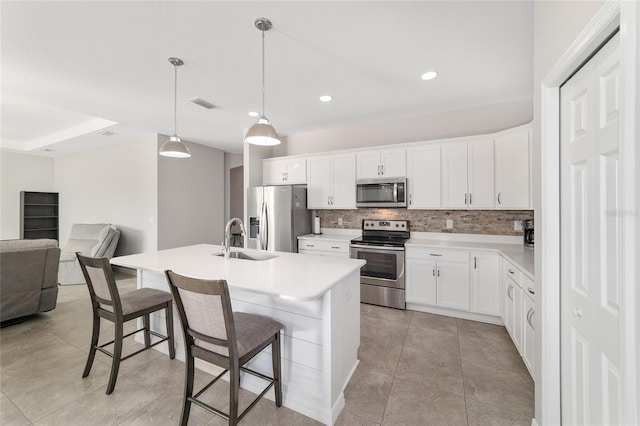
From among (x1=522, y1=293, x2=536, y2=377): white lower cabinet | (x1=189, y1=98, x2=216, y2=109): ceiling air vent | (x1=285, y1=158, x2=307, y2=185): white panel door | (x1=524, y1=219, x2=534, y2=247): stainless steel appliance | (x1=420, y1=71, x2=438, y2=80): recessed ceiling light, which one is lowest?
(x1=522, y1=293, x2=536, y2=377): white lower cabinet

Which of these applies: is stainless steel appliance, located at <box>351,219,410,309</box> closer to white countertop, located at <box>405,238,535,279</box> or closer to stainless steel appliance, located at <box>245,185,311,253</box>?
white countertop, located at <box>405,238,535,279</box>

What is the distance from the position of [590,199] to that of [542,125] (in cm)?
50

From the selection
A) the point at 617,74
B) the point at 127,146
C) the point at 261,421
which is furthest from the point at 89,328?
the point at 617,74

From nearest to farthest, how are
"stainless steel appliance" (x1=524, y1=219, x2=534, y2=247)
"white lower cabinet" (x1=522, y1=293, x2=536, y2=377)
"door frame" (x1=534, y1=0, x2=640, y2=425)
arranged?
"door frame" (x1=534, y1=0, x2=640, y2=425) → "white lower cabinet" (x1=522, y1=293, x2=536, y2=377) → "stainless steel appliance" (x1=524, y1=219, x2=534, y2=247)

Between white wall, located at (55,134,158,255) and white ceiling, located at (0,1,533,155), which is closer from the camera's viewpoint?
white ceiling, located at (0,1,533,155)

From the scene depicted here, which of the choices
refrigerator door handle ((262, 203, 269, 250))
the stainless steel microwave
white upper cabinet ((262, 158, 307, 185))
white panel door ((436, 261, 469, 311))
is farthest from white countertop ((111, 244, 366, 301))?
white upper cabinet ((262, 158, 307, 185))

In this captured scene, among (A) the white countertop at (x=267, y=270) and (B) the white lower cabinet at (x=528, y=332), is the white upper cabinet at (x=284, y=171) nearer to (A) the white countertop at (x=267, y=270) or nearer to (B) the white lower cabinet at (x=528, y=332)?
(A) the white countertop at (x=267, y=270)

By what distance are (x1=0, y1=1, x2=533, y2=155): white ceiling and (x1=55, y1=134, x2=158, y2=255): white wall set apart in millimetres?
1377

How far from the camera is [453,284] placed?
124 inches

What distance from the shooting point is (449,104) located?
3.46 metres

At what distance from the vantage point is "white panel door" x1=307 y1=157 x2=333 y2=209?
13.8 feet

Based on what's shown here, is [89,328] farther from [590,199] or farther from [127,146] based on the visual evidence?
[590,199]

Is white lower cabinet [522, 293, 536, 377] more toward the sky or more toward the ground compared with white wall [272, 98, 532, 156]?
more toward the ground

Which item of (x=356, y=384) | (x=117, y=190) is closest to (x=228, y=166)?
(x=117, y=190)
